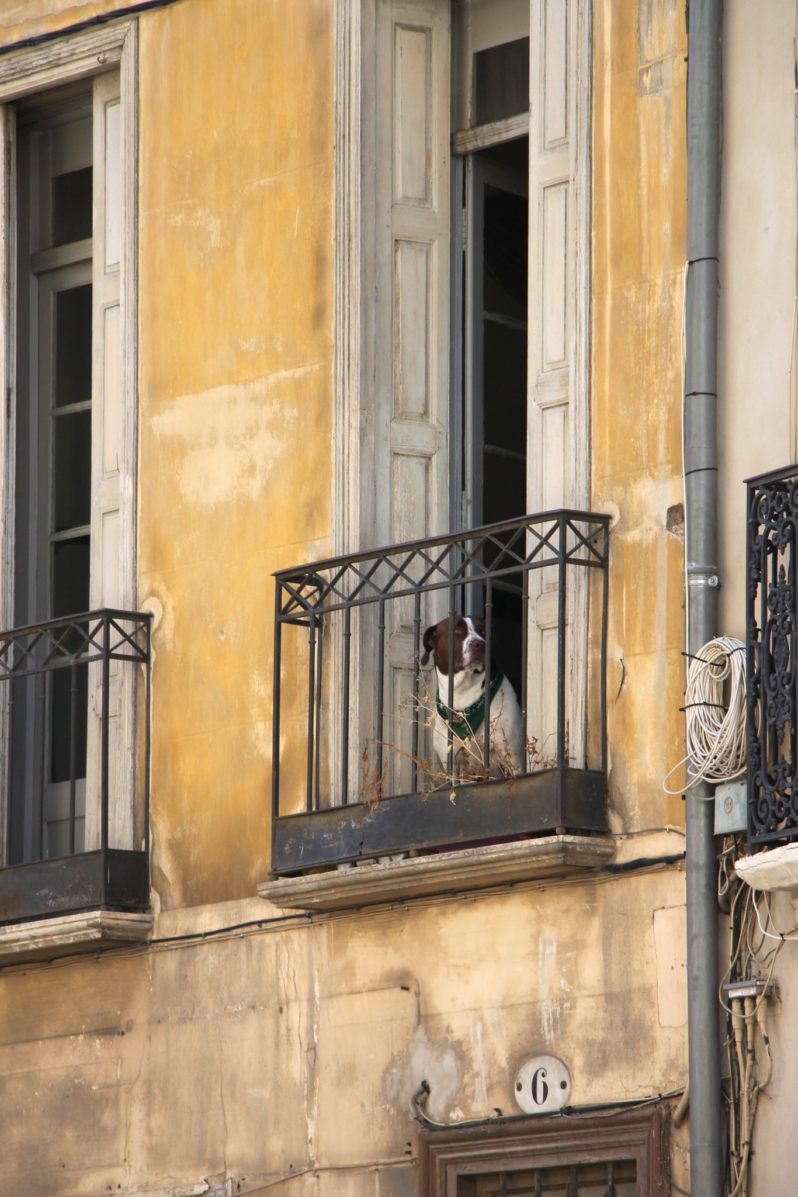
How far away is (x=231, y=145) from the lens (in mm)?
11953

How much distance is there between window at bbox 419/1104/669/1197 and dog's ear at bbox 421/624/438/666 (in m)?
1.70

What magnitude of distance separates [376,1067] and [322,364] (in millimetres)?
2644

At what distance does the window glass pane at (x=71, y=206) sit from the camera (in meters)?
13.1

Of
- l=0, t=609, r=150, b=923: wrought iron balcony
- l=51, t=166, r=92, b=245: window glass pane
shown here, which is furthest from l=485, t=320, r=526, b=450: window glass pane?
l=51, t=166, r=92, b=245: window glass pane

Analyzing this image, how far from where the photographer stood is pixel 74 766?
12.2 meters

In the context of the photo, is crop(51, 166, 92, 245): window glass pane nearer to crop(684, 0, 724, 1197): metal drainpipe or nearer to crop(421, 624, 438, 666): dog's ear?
crop(421, 624, 438, 666): dog's ear

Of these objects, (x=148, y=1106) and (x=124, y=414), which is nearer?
(x=148, y=1106)

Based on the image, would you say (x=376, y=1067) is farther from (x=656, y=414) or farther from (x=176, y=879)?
(x=656, y=414)

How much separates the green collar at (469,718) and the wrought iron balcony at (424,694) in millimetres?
54

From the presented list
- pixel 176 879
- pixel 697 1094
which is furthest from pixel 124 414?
pixel 697 1094

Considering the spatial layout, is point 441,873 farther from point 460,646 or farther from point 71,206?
point 71,206

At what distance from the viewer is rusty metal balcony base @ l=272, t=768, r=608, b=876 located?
1005 centimetres

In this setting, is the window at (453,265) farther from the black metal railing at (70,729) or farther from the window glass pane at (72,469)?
the window glass pane at (72,469)

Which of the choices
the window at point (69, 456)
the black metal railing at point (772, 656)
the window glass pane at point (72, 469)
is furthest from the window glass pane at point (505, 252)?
the black metal railing at point (772, 656)
